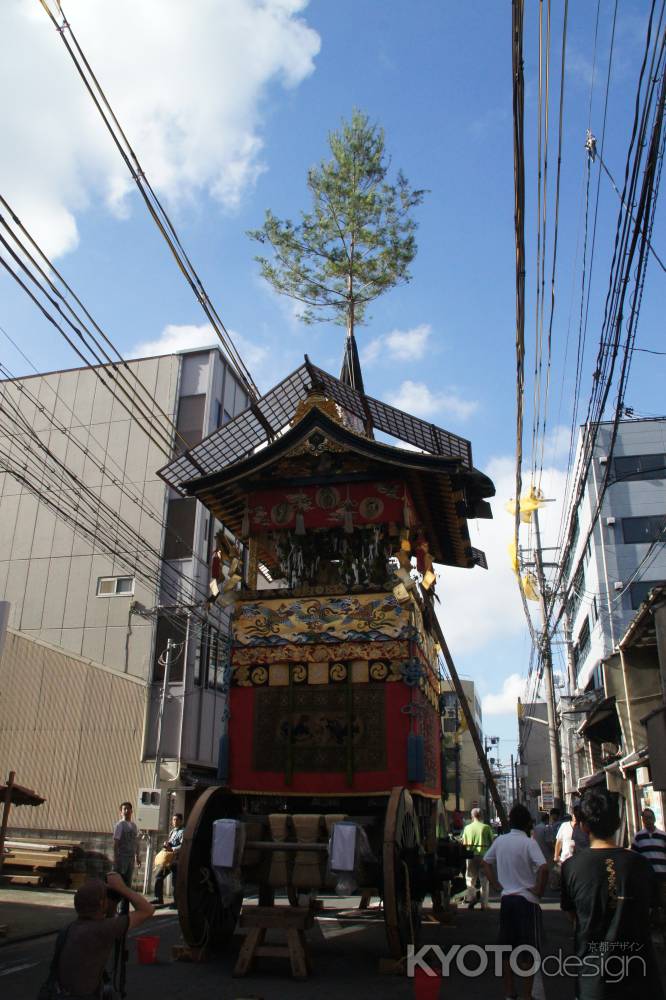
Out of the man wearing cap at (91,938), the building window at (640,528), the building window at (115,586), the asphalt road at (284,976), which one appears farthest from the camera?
the building window at (640,528)

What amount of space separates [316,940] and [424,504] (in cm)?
573

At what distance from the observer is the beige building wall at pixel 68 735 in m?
18.2

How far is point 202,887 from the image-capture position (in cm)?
786

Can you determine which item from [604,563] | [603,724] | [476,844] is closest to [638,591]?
[604,563]

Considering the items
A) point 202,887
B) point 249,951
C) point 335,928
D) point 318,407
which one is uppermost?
point 318,407

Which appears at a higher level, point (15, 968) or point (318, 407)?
point (318, 407)

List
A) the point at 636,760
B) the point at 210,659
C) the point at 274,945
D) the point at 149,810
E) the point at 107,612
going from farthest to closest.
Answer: the point at 210,659, the point at 107,612, the point at 636,760, the point at 149,810, the point at 274,945

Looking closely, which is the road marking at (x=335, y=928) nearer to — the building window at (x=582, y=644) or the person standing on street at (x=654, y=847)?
the person standing on street at (x=654, y=847)

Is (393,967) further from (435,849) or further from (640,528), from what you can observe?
(640,528)

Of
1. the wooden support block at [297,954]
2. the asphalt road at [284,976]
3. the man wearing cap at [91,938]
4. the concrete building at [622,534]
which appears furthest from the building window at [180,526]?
the man wearing cap at [91,938]

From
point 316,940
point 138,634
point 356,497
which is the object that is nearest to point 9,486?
→ point 138,634

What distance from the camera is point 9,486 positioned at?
23.5m

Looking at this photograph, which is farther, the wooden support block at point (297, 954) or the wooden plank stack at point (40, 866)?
the wooden plank stack at point (40, 866)

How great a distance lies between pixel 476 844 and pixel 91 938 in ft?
30.1
